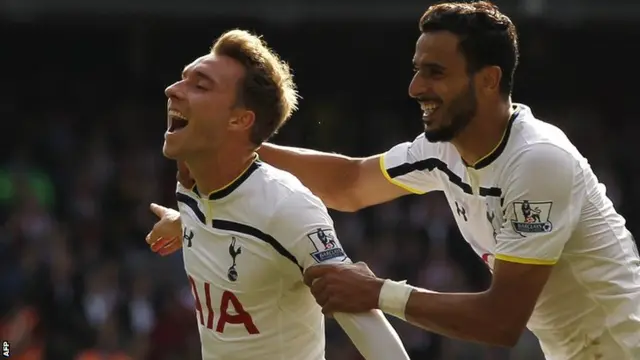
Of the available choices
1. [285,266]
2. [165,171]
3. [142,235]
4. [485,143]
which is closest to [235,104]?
[285,266]

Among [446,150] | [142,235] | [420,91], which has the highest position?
[420,91]

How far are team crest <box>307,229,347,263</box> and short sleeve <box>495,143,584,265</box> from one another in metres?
0.58

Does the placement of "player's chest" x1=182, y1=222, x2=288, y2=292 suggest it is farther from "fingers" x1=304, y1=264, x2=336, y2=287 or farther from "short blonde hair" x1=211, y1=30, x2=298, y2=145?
"short blonde hair" x1=211, y1=30, x2=298, y2=145

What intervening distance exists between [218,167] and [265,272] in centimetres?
43

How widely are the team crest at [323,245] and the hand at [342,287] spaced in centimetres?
3

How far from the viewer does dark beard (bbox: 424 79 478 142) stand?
436 cm

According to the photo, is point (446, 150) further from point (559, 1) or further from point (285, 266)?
point (559, 1)

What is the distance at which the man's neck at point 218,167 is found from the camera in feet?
14.4

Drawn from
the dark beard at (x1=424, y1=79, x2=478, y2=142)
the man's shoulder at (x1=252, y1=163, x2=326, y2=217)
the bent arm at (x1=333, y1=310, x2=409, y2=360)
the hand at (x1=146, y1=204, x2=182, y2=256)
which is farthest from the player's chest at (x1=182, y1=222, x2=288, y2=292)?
the dark beard at (x1=424, y1=79, x2=478, y2=142)

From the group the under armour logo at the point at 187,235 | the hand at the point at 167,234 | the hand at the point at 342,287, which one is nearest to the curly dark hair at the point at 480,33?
the hand at the point at 342,287

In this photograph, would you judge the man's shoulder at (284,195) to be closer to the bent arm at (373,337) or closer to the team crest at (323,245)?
the team crest at (323,245)

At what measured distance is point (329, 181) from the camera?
5398 millimetres

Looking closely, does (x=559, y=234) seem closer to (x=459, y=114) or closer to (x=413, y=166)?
(x=459, y=114)

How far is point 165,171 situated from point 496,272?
8928 millimetres
